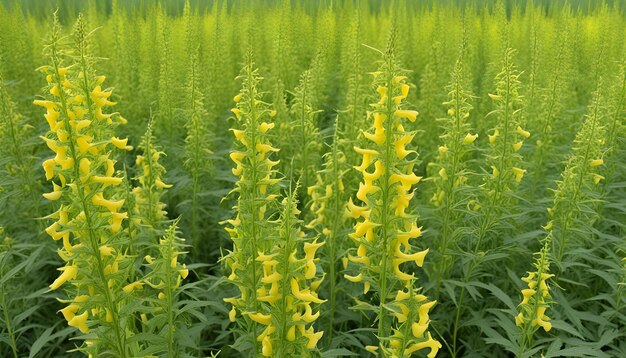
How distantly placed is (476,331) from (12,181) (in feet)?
11.0

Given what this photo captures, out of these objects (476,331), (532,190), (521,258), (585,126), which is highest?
(585,126)

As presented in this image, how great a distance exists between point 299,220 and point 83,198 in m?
0.78

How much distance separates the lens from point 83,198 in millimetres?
2100

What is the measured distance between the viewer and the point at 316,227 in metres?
3.75

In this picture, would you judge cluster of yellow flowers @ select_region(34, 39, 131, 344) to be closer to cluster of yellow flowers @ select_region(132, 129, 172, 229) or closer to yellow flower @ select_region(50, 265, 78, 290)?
yellow flower @ select_region(50, 265, 78, 290)

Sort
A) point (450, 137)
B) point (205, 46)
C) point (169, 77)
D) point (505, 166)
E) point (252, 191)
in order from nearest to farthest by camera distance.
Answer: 1. point (252, 191)
2. point (450, 137)
3. point (505, 166)
4. point (169, 77)
5. point (205, 46)

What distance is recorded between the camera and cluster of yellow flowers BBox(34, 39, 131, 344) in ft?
6.87

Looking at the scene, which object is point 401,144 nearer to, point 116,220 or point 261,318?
point 261,318

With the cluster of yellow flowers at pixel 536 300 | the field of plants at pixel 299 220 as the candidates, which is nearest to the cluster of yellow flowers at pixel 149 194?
the field of plants at pixel 299 220

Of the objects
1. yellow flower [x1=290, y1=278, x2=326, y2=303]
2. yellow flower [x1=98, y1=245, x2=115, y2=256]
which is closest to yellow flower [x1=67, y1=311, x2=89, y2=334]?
yellow flower [x1=98, y1=245, x2=115, y2=256]

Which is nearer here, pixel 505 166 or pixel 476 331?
pixel 505 166

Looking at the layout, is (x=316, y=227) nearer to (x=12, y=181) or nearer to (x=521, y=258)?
(x=521, y=258)

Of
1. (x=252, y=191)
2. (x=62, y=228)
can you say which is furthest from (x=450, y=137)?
(x=62, y=228)

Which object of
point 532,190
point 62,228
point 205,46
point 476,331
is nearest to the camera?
point 62,228
